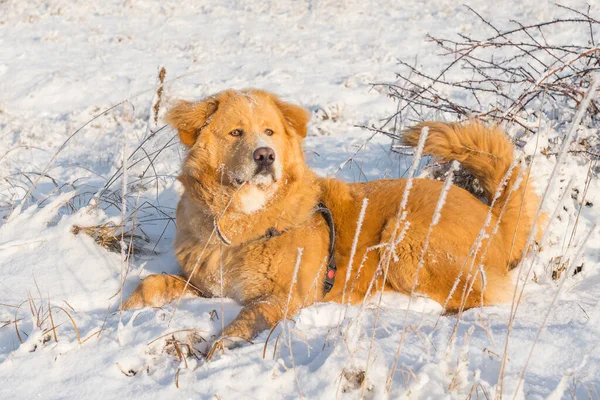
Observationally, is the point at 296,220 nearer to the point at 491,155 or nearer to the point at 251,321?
the point at 251,321

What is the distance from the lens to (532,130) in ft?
14.9

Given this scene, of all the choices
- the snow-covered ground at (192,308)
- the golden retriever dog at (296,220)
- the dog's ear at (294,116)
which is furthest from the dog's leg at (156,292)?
the dog's ear at (294,116)

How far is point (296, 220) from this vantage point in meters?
3.75

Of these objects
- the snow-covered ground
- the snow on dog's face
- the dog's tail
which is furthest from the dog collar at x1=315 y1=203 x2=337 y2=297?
the dog's tail

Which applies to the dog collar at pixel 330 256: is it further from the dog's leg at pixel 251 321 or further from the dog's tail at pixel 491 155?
the dog's tail at pixel 491 155

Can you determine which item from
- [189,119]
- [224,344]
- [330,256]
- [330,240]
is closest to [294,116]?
[189,119]

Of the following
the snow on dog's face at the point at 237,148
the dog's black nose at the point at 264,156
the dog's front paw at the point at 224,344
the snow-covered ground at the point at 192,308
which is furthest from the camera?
the snow on dog's face at the point at 237,148

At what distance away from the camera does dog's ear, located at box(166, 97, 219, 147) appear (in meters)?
3.75

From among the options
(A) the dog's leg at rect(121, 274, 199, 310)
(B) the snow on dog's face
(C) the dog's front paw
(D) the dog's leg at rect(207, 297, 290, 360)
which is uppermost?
(B) the snow on dog's face

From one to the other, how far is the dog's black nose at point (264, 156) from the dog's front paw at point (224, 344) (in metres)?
1.16

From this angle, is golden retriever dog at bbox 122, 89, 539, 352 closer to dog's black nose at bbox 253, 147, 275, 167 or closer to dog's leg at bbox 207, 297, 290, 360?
dog's black nose at bbox 253, 147, 275, 167

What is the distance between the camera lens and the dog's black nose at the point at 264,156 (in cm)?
345

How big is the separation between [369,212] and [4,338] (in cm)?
233

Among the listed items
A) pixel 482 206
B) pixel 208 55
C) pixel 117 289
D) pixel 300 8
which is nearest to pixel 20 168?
pixel 117 289
